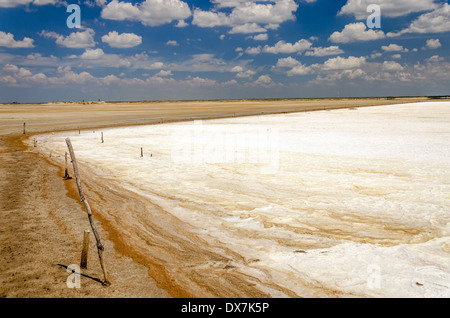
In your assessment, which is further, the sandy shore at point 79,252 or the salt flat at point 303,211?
the salt flat at point 303,211

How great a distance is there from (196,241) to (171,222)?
5.47 ft

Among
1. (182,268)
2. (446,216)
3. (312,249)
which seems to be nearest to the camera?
(182,268)

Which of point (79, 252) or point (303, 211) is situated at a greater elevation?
point (303, 211)

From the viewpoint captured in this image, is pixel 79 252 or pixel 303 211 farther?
pixel 303 211

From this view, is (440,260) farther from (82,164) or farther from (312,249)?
(82,164)

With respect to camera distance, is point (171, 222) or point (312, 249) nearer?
point (312, 249)

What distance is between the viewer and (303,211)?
11.1m

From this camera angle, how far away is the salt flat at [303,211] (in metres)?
7.32

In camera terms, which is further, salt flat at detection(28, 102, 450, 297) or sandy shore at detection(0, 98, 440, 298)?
salt flat at detection(28, 102, 450, 297)

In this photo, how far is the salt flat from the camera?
732 cm
